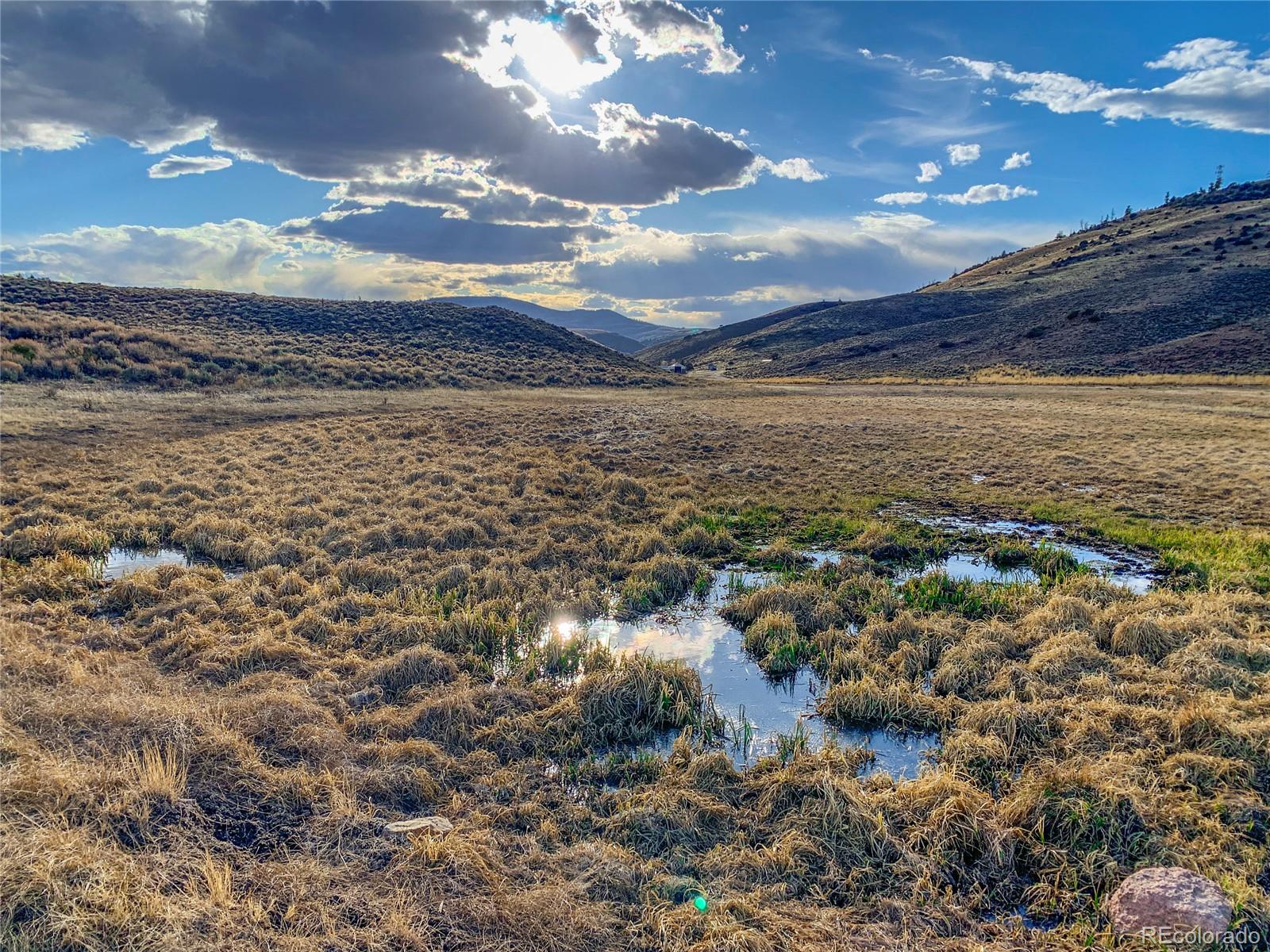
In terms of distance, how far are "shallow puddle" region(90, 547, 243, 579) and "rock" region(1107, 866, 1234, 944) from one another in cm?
1466

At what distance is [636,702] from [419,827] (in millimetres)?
3311

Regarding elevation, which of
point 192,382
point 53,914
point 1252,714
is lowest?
point 53,914

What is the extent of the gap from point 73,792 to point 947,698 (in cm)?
985

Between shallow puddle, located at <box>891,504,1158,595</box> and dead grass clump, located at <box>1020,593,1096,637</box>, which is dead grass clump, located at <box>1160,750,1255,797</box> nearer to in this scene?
dead grass clump, located at <box>1020,593,1096,637</box>

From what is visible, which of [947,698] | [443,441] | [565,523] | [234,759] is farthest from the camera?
[443,441]

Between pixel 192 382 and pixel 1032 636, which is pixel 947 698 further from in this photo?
pixel 192 382

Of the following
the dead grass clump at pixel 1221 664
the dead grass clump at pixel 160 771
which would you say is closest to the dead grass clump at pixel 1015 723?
the dead grass clump at pixel 1221 664

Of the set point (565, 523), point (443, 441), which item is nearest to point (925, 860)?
point (565, 523)

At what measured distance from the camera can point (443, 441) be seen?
1060 inches

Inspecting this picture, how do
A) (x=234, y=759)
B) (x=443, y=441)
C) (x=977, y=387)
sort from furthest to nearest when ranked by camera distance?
(x=977, y=387)
(x=443, y=441)
(x=234, y=759)

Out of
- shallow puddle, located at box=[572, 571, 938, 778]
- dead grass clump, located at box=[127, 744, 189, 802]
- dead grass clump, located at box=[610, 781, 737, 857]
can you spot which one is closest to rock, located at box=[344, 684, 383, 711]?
dead grass clump, located at box=[127, 744, 189, 802]

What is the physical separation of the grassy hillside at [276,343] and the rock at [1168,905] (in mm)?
44502

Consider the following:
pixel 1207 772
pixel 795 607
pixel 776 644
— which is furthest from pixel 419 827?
pixel 1207 772

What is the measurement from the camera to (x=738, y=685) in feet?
31.9
